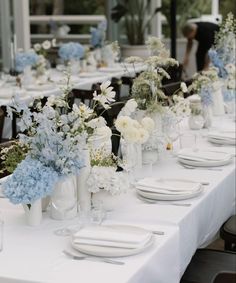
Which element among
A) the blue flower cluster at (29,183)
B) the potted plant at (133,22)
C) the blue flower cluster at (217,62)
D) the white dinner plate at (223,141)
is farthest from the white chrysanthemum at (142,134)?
the potted plant at (133,22)

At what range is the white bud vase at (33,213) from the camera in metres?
2.22

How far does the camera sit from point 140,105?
124 inches

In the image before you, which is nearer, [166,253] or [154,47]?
[166,253]

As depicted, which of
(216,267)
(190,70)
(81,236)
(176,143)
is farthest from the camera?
(190,70)

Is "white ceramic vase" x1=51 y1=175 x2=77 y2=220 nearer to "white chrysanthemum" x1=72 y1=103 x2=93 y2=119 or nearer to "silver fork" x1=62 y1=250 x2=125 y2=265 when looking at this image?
"white chrysanthemum" x1=72 y1=103 x2=93 y2=119

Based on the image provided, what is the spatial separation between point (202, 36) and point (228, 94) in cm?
586

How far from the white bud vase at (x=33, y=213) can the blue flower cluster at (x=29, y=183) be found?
0.07 m

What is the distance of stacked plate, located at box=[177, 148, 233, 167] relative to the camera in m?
3.06

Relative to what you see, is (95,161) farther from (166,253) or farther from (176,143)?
(176,143)

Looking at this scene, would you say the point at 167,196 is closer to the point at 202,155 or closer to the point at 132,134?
the point at 132,134

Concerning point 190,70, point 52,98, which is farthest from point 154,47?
point 190,70

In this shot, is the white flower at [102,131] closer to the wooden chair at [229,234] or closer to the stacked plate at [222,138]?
the wooden chair at [229,234]

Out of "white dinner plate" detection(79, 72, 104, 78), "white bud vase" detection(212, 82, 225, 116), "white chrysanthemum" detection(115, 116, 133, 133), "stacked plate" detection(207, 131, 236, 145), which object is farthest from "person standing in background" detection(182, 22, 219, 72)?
"white chrysanthemum" detection(115, 116, 133, 133)

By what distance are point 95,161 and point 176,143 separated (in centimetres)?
128
